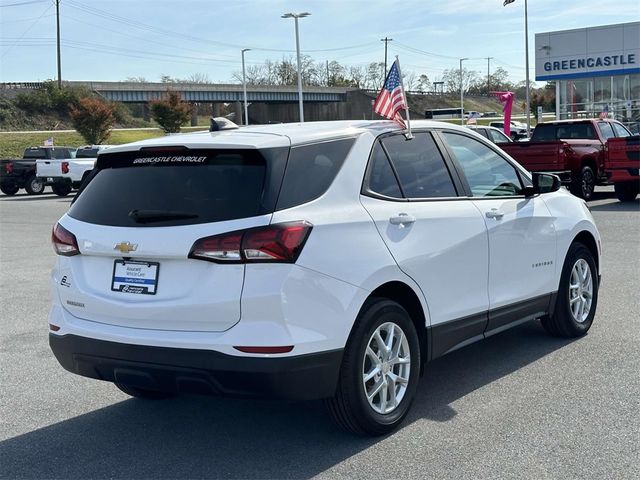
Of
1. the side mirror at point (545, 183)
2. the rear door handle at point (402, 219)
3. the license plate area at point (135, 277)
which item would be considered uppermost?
the side mirror at point (545, 183)

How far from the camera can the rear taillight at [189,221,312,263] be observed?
405cm

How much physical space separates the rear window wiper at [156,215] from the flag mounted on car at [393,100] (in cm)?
182

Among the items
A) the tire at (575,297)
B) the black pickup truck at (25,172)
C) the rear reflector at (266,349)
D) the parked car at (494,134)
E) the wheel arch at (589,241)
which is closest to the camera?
the rear reflector at (266,349)

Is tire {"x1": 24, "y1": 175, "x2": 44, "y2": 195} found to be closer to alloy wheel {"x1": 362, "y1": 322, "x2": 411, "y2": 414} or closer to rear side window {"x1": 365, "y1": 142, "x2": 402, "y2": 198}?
rear side window {"x1": 365, "y1": 142, "x2": 402, "y2": 198}

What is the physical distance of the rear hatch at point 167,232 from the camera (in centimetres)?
413

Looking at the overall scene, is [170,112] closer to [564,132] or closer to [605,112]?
[605,112]

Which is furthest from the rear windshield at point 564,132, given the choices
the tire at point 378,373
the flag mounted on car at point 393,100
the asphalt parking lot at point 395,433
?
the tire at point 378,373

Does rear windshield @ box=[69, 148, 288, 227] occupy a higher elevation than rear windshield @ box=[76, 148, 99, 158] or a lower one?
lower

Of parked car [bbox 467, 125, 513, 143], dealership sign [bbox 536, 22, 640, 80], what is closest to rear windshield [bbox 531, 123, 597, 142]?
parked car [bbox 467, 125, 513, 143]

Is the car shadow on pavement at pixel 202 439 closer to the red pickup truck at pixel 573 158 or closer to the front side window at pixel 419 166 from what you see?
the front side window at pixel 419 166

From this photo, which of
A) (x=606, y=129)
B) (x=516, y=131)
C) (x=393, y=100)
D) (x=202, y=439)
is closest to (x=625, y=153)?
(x=606, y=129)

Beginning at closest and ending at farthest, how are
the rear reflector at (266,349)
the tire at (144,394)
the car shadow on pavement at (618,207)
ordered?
the rear reflector at (266,349), the tire at (144,394), the car shadow on pavement at (618,207)

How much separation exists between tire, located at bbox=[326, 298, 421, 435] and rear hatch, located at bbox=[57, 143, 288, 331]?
0.75 metres

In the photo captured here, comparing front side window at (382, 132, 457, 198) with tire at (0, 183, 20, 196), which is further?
tire at (0, 183, 20, 196)
